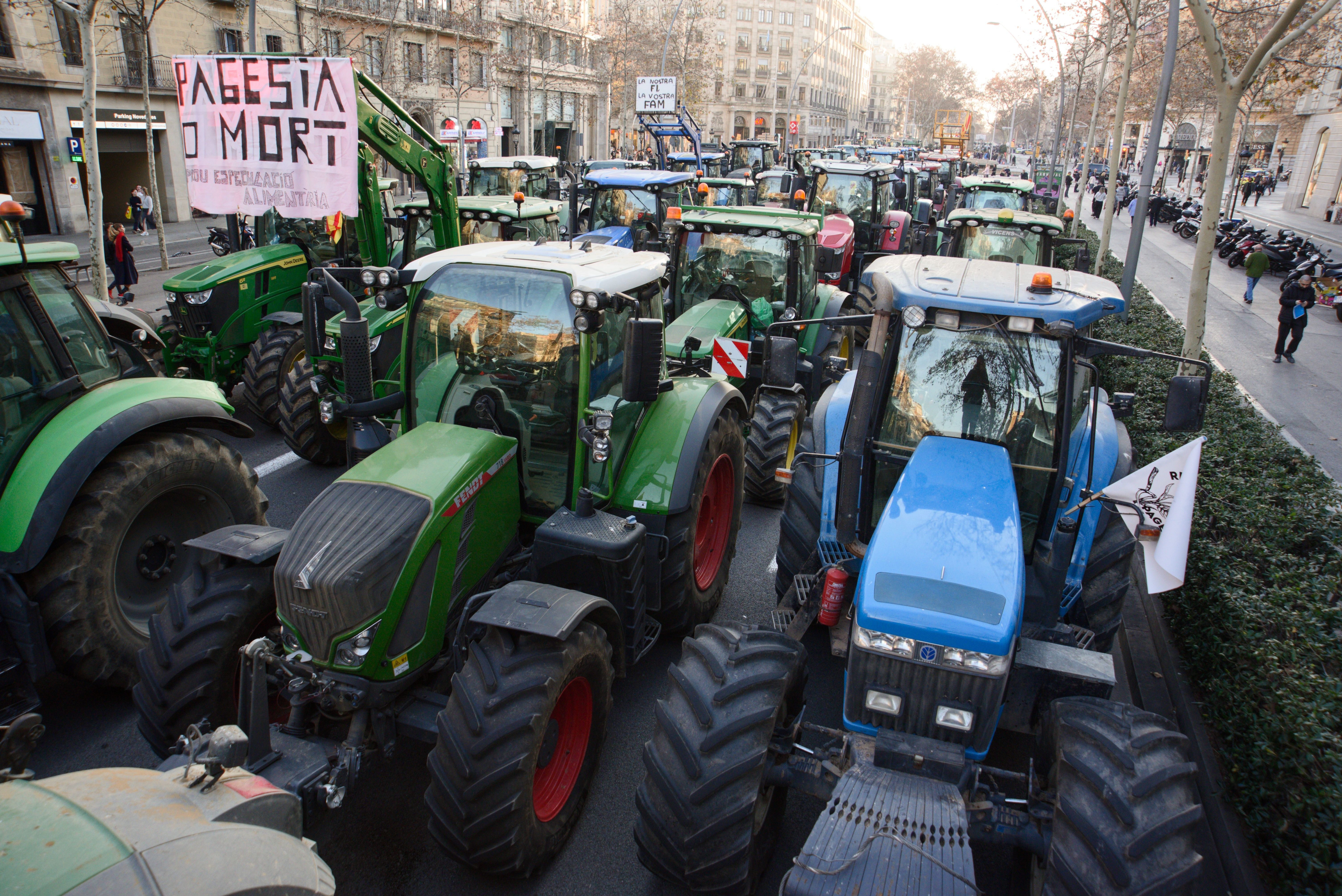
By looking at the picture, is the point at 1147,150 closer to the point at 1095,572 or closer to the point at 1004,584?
the point at 1095,572

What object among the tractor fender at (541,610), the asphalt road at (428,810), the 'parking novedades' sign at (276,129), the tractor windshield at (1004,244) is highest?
the 'parking novedades' sign at (276,129)

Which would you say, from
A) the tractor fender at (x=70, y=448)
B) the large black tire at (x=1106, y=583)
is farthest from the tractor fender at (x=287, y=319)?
the large black tire at (x=1106, y=583)

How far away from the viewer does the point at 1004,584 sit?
3.14 meters

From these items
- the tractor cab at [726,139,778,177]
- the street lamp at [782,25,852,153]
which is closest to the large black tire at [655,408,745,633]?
the tractor cab at [726,139,778,177]

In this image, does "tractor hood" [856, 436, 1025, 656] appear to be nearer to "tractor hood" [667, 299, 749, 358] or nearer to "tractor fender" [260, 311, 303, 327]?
"tractor hood" [667, 299, 749, 358]

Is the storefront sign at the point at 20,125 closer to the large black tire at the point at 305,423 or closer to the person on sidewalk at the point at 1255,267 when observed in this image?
the large black tire at the point at 305,423

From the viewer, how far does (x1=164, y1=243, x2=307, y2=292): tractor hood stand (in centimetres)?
856

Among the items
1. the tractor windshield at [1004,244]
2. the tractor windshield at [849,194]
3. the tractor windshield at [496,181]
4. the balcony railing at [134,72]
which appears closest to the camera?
the tractor windshield at [1004,244]

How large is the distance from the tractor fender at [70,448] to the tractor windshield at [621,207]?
830 centimetres

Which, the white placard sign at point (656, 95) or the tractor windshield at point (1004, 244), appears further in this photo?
the white placard sign at point (656, 95)

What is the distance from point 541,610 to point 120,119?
93.7 ft

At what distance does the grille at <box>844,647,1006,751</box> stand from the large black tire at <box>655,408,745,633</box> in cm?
168

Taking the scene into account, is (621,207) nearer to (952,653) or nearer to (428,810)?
(428,810)

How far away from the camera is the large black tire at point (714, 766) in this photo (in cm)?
302
